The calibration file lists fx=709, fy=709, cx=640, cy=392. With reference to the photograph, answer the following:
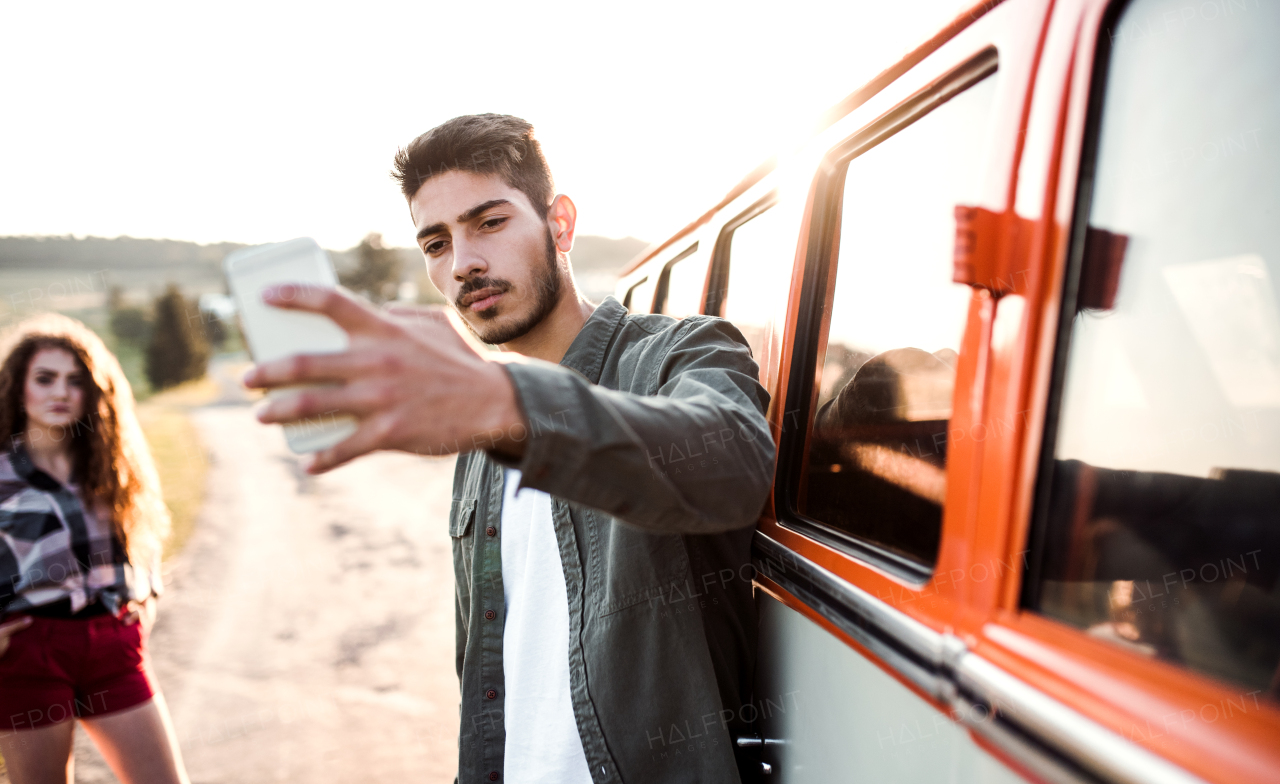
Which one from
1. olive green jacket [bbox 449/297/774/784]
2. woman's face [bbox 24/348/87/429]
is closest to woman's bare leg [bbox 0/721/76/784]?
woman's face [bbox 24/348/87/429]

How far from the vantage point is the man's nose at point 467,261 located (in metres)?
1.99

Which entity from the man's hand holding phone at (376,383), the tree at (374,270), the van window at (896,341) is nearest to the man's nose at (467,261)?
the van window at (896,341)

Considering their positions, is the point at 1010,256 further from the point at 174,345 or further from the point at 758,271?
the point at 174,345

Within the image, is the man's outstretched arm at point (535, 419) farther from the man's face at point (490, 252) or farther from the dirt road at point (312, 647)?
the dirt road at point (312, 647)

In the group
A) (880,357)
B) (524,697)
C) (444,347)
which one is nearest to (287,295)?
(444,347)

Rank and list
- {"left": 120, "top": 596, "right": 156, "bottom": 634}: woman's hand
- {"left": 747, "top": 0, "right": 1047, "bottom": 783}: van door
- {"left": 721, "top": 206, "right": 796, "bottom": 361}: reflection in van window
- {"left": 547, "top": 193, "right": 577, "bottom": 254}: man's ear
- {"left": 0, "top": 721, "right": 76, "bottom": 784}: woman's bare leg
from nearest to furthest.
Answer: {"left": 747, "top": 0, "right": 1047, "bottom": 783}: van door → {"left": 721, "top": 206, "right": 796, "bottom": 361}: reflection in van window → {"left": 547, "top": 193, "right": 577, "bottom": 254}: man's ear → {"left": 0, "top": 721, "right": 76, "bottom": 784}: woman's bare leg → {"left": 120, "top": 596, "right": 156, "bottom": 634}: woman's hand

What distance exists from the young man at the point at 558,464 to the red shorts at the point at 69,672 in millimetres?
1805

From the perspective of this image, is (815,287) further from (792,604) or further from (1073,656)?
(1073,656)

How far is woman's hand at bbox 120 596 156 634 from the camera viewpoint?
3.08m

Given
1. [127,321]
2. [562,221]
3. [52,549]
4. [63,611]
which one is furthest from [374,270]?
[562,221]

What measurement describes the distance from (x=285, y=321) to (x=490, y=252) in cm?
125

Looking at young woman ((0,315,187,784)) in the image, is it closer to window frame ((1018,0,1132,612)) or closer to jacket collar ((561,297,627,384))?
jacket collar ((561,297,627,384))

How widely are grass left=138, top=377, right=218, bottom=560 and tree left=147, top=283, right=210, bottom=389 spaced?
8654mm

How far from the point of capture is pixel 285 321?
2.68 feet
